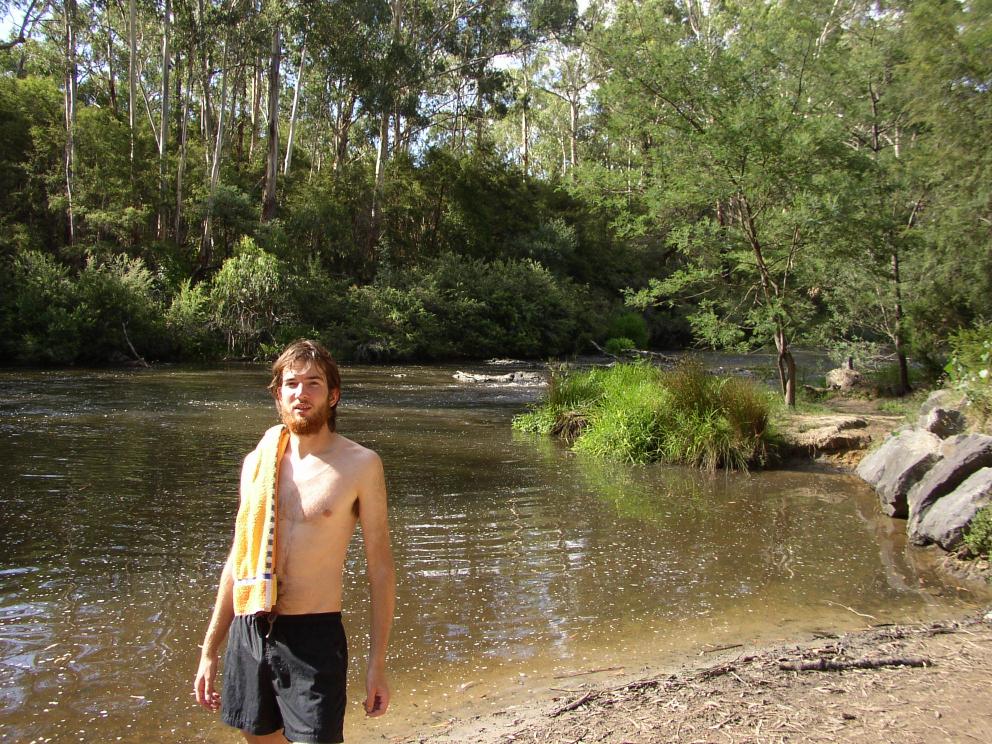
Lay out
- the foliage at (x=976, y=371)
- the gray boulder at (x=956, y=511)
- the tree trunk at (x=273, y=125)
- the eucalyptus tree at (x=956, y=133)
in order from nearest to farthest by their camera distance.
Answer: the gray boulder at (x=956, y=511)
the foliage at (x=976, y=371)
the eucalyptus tree at (x=956, y=133)
the tree trunk at (x=273, y=125)

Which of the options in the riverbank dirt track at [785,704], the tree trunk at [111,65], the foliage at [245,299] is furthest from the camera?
the tree trunk at [111,65]

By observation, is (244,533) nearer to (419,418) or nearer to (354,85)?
(419,418)

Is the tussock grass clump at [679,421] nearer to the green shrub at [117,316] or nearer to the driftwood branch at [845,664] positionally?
the driftwood branch at [845,664]

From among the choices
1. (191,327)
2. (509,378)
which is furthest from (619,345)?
(191,327)

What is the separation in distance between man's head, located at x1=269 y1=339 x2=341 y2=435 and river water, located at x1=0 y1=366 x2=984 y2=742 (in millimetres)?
1695

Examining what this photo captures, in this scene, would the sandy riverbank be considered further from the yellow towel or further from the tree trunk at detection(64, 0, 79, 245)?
the tree trunk at detection(64, 0, 79, 245)

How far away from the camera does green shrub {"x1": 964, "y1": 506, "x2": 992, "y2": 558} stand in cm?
575

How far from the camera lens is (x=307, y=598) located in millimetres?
2340

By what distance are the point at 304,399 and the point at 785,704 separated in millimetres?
2473

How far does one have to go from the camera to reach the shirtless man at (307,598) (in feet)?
7.45

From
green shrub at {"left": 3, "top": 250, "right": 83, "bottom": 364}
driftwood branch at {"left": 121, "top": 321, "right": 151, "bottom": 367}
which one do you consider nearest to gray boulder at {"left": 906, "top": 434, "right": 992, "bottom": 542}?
driftwood branch at {"left": 121, "top": 321, "right": 151, "bottom": 367}

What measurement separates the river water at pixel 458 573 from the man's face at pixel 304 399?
1693mm

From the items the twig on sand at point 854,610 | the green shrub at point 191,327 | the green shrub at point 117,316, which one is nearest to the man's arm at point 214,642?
the twig on sand at point 854,610

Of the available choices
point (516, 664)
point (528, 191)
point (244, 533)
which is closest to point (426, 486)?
point (516, 664)
